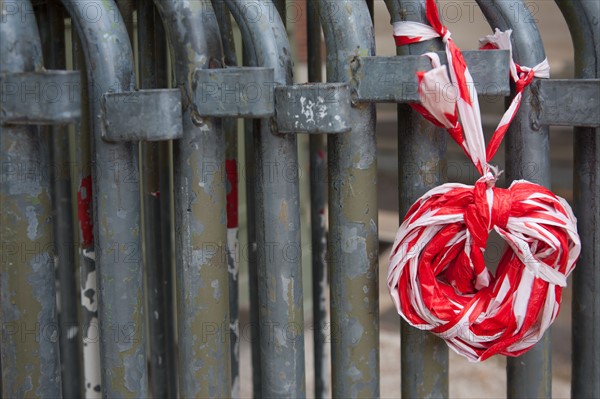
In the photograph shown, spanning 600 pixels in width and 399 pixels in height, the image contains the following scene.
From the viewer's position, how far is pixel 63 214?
5.43ft

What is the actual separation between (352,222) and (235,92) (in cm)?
28

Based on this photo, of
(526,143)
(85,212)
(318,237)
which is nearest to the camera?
(526,143)

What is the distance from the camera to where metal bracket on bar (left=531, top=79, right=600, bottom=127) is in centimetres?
123

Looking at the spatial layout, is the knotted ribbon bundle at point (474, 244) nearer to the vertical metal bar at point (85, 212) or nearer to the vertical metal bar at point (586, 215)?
the vertical metal bar at point (586, 215)

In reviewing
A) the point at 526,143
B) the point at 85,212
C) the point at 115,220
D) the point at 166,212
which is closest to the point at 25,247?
the point at 115,220

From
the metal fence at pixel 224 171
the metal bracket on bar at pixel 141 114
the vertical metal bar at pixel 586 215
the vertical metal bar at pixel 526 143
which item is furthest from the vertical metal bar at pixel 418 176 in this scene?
the metal bracket on bar at pixel 141 114

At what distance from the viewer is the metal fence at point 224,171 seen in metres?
1.14

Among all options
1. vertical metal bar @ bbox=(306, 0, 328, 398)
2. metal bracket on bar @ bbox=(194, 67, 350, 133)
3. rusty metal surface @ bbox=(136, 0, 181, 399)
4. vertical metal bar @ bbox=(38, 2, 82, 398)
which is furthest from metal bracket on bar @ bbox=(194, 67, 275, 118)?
vertical metal bar @ bbox=(306, 0, 328, 398)

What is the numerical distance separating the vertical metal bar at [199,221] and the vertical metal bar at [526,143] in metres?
0.45

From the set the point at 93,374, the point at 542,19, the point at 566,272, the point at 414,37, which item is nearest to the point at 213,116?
the point at 414,37

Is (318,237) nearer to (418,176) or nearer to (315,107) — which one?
(418,176)

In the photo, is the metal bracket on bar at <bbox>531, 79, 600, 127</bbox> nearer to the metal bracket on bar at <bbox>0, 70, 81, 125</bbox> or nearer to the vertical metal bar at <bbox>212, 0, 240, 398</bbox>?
the vertical metal bar at <bbox>212, 0, 240, 398</bbox>

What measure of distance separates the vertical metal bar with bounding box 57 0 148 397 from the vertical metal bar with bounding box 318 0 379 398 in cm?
31

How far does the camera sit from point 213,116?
118cm
